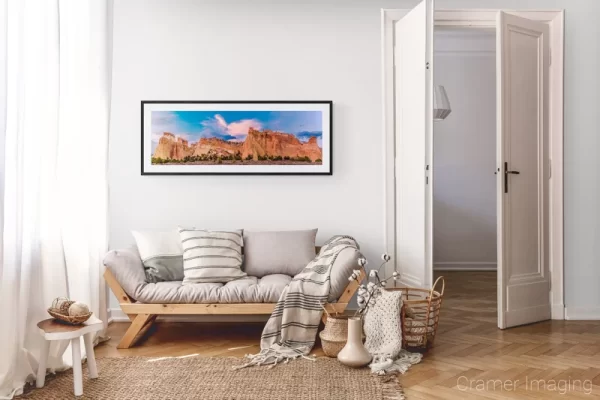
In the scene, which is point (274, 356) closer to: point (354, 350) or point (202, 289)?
point (354, 350)

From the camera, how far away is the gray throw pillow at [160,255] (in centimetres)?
395

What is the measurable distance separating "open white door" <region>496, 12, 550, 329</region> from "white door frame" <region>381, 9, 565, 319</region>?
3.0 inches

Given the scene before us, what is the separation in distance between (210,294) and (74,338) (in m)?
1.02

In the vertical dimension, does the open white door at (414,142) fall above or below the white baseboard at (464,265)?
above

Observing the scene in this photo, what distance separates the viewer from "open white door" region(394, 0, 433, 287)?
3.94 m

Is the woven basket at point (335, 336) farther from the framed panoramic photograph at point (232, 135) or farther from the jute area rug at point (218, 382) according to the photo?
the framed panoramic photograph at point (232, 135)

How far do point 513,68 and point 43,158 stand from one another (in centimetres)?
334

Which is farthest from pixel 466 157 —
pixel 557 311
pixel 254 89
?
pixel 254 89

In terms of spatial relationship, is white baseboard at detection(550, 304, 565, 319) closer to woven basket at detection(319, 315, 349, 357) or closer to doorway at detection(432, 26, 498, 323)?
woven basket at detection(319, 315, 349, 357)

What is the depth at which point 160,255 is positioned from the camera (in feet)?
13.1

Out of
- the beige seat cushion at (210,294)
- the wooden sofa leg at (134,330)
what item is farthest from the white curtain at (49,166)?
the beige seat cushion at (210,294)

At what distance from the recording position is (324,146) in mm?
4543

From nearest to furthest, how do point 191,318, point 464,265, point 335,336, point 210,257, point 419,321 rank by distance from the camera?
1. point 335,336
2. point 419,321
3. point 210,257
4. point 191,318
5. point 464,265

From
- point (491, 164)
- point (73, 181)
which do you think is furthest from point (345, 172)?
point (491, 164)
